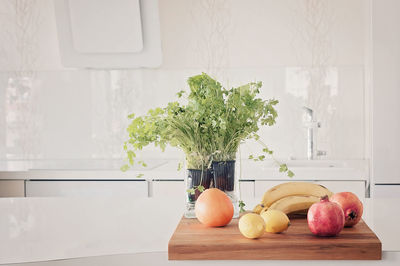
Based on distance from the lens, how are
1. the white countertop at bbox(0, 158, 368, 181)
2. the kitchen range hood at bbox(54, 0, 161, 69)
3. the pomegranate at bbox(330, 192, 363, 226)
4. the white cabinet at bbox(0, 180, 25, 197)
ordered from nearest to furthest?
the pomegranate at bbox(330, 192, 363, 226) < the white countertop at bbox(0, 158, 368, 181) < the white cabinet at bbox(0, 180, 25, 197) < the kitchen range hood at bbox(54, 0, 161, 69)

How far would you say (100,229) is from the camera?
1236 millimetres

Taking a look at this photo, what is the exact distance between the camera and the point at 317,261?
3.37ft

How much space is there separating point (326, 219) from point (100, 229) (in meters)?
0.57

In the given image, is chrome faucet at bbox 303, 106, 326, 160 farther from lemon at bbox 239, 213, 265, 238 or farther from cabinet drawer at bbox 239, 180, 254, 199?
lemon at bbox 239, 213, 265, 238

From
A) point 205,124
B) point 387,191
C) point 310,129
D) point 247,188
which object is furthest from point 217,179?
point 310,129

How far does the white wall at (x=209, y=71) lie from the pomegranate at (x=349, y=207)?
200 cm

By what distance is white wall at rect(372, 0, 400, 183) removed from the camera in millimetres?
2650

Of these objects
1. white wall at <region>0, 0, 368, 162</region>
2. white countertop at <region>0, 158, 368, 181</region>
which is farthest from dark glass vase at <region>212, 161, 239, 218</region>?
white wall at <region>0, 0, 368, 162</region>

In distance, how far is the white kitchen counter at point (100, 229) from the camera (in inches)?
40.3

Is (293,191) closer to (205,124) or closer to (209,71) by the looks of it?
(205,124)

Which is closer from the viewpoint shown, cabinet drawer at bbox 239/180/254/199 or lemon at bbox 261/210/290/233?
lemon at bbox 261/210/290/233

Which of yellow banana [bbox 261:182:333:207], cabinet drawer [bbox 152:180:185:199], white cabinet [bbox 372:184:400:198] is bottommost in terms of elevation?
white cabinet [bbox 372:184:400:198]

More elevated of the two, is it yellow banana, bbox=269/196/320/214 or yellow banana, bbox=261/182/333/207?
yellow banana, bbox=261/182/333/207

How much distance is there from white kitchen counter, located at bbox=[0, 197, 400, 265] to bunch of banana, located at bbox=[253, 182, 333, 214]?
0.16 metres
